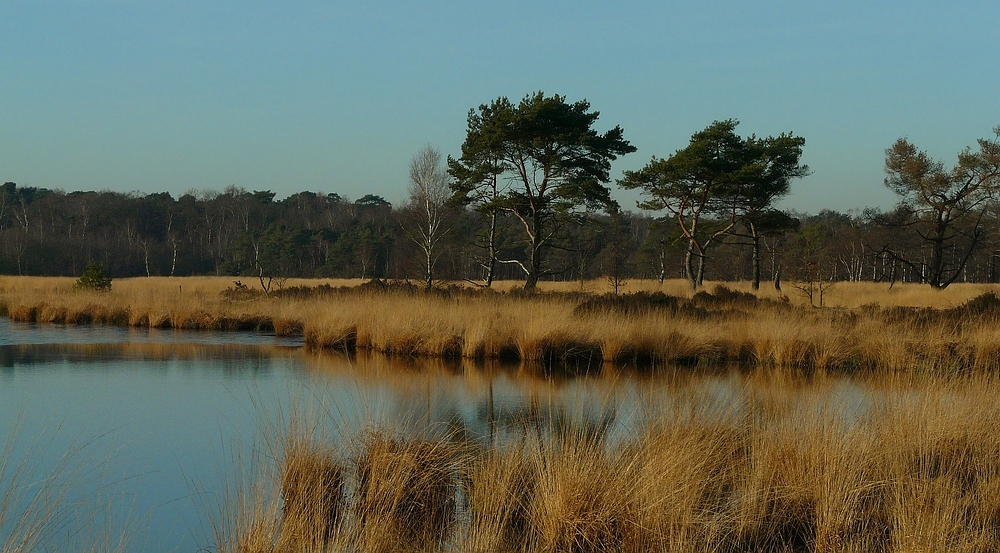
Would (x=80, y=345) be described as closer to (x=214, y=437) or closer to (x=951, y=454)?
(x=214, y=437)

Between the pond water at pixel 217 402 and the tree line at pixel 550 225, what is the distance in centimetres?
1312

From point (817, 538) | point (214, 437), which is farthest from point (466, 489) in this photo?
point (214, 437)

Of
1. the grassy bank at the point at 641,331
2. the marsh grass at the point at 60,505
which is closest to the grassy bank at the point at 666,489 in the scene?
the marsh grass at the point at 60,505

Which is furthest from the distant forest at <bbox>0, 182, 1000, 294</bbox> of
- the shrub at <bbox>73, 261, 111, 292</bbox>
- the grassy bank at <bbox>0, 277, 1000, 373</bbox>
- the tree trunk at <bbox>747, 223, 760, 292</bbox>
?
the grassy bank at <bbox>0, 277, 1000, 373</bbox>

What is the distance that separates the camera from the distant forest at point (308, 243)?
180 feet

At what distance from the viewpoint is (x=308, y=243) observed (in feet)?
226

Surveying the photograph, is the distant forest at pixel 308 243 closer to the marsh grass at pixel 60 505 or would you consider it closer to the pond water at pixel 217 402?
the pond water at pixel 217 402

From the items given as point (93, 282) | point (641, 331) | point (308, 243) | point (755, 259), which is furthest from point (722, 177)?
point (308, 243)

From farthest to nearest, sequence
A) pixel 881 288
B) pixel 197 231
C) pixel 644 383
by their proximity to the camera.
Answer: pixel 197 231 < pixel 881 288 < pixel 644 383

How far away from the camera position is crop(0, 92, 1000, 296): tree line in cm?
2727

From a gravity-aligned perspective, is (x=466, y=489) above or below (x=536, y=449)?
below

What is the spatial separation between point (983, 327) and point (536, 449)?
12164 millimetres

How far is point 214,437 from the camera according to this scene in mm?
7668

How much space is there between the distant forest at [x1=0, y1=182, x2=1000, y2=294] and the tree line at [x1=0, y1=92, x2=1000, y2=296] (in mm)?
193
